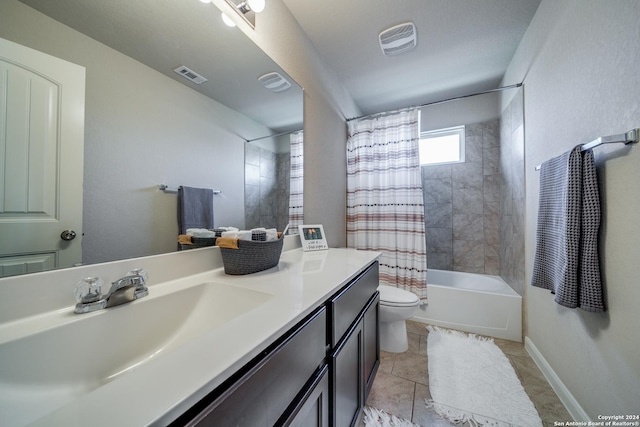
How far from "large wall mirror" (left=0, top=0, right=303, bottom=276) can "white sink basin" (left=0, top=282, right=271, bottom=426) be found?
0.21 meters

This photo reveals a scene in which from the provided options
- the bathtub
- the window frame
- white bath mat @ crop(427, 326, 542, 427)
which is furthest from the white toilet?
the window frame

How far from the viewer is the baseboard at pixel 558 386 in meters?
1.09

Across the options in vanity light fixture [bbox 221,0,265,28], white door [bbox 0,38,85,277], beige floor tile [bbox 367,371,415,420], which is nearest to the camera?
white door [bbox 0,38,85,277]

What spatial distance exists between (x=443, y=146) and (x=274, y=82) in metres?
2.26

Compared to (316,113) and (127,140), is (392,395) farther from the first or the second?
(316,113)

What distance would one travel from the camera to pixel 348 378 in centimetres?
93

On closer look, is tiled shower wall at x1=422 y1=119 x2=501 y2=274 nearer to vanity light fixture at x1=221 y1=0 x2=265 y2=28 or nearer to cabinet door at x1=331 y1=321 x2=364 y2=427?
cabinet door at x1=331 y1=321 x2=364 y2=427

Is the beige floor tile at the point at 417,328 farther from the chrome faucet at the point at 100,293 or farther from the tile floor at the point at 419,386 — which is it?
the chrome faucet at the point at 100,293

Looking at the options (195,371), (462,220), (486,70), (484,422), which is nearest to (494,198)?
(462,220)

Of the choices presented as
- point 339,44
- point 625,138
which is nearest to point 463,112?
point 339,44

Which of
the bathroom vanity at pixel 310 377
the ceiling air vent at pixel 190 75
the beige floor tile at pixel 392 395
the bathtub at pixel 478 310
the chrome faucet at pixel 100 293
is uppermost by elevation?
the ceiling air vent at pixel 190 75

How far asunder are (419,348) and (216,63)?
224 centimetres

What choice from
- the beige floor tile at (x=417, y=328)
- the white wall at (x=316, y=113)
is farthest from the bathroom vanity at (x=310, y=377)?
the beige floor tile at (x=417, y=328)

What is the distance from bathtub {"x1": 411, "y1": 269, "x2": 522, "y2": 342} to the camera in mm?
1815
